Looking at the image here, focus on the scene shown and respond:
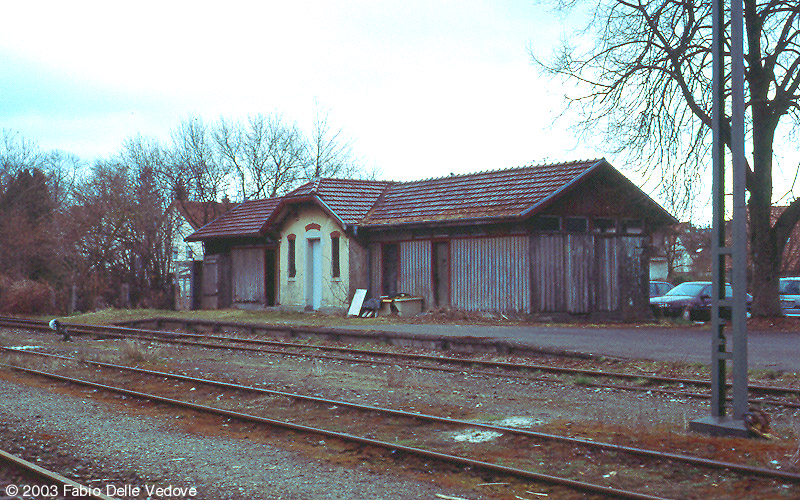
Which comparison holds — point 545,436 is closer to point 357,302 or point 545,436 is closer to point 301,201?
point 357,302

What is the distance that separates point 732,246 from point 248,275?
27209 mm

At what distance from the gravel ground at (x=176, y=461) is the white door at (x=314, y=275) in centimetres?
1980

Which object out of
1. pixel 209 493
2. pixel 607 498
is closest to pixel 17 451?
pixel 209 493

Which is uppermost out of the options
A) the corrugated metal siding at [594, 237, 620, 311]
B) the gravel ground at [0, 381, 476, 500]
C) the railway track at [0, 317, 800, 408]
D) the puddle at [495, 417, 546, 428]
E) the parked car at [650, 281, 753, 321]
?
the corrugated metal siding at [594, 237, 620, 311]

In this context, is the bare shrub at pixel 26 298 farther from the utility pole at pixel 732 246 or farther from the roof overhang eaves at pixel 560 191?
the utility pole at pixel 732 246

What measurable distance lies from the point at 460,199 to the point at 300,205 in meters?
6.90

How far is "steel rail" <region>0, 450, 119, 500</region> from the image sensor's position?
6.12 meters

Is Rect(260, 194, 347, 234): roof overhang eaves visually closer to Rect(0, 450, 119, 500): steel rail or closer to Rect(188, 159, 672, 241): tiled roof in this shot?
Rect(188, 159, 672, 241): tiled roof

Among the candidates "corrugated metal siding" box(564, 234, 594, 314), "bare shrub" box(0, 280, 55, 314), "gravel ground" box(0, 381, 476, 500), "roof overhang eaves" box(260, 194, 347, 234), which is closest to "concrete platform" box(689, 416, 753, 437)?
"gravel ground" box(0, 381, 476, 500)

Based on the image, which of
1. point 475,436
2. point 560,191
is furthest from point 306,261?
point 475,436

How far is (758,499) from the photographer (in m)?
6.00

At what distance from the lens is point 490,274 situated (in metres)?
24.9

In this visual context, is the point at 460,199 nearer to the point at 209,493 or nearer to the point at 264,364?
the point at 264,364

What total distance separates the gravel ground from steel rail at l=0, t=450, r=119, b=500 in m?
0.25
